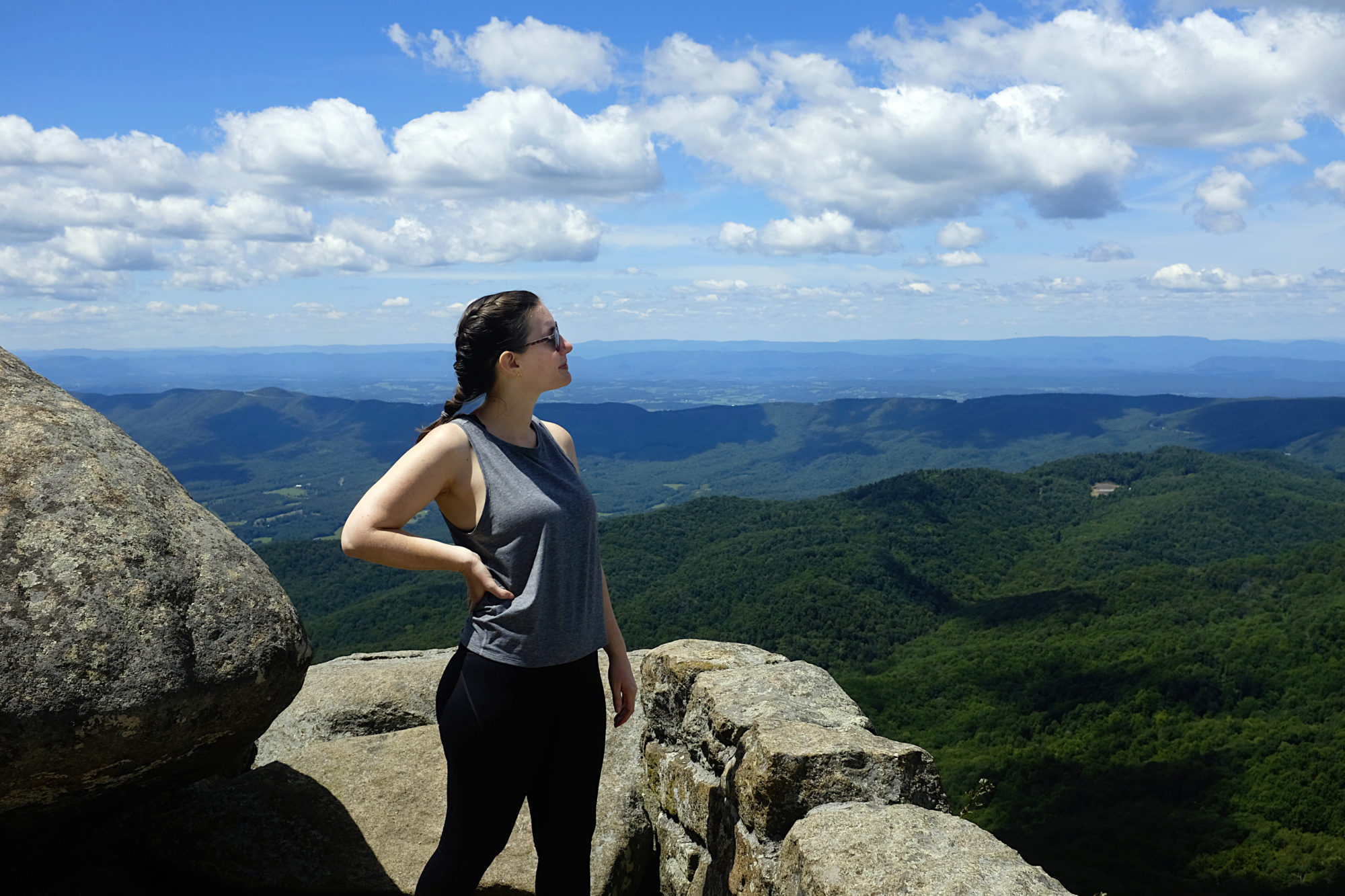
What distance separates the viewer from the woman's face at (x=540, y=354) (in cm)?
373

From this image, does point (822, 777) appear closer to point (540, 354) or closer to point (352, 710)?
point (540, 354)

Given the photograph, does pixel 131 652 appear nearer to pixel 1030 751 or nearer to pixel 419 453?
pixel 419 453

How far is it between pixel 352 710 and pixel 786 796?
15.5 feet

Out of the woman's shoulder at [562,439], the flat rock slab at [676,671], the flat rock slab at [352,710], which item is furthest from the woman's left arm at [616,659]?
the flat rock slab at [352,710]

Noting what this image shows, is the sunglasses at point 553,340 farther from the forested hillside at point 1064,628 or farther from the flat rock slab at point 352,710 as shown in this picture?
the forested hillside at point 1064,628

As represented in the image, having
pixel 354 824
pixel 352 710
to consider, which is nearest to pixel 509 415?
pixel 354 824

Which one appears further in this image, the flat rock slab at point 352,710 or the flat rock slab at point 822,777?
the flat rock slab at point 352,710

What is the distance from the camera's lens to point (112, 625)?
3684mm

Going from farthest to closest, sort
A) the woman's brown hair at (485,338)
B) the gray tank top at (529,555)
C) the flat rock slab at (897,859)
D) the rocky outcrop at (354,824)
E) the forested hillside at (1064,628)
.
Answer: the forested hillside at (1064,628) → the rocky outcrop at (354,824) → the woman's brown hair at (485,338) → the gray tank top at (529,555) → the flat rock slab at (897,859)

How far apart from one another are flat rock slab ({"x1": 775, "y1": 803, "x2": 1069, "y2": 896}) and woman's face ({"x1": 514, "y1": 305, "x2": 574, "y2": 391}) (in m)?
2.29

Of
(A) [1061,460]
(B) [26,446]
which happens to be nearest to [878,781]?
(B) [26,446]

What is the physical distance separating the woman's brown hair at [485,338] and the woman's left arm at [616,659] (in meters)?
0.44

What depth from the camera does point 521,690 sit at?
11.6ft

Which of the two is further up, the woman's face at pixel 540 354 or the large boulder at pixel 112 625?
the woman's face at pixel 540 354
